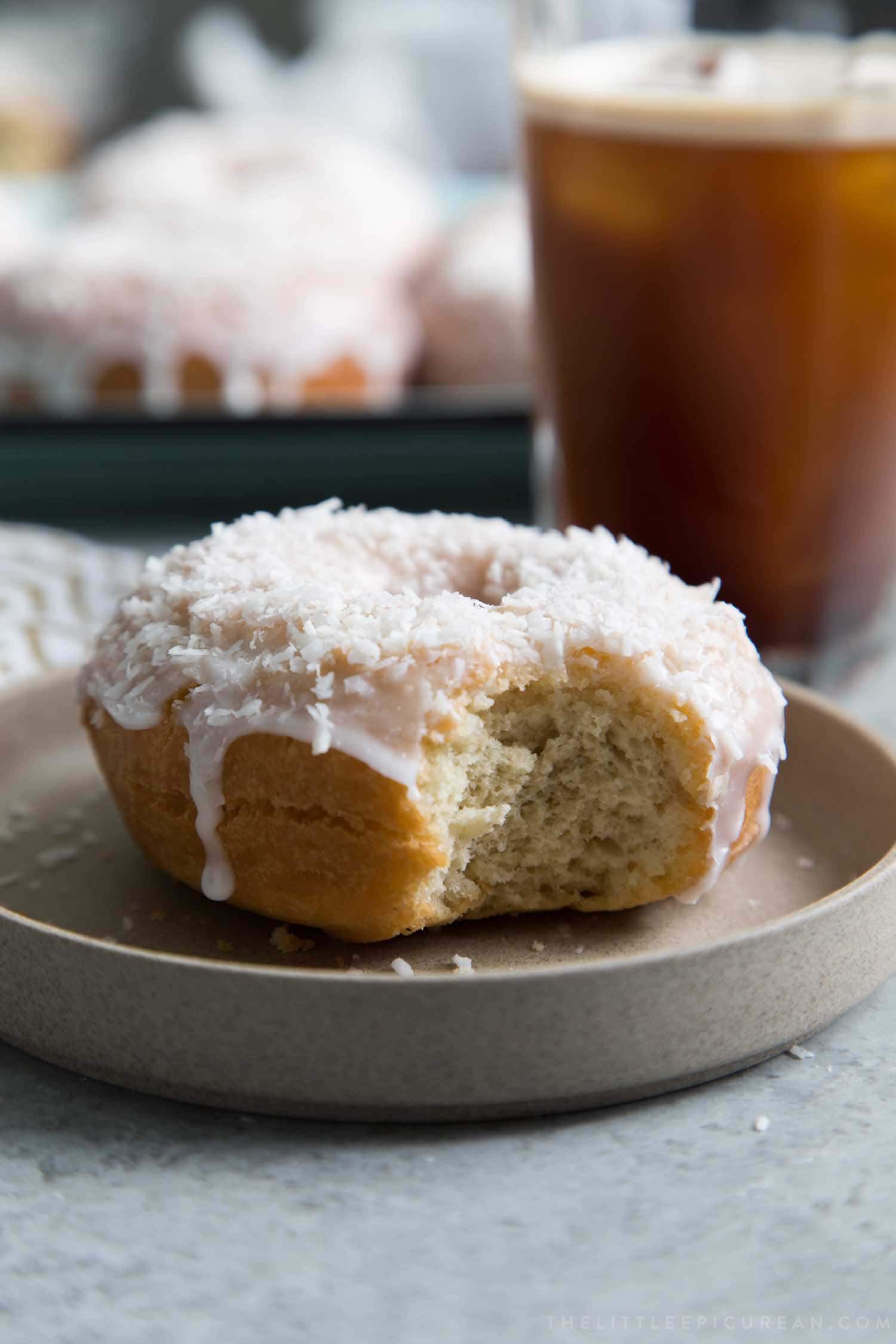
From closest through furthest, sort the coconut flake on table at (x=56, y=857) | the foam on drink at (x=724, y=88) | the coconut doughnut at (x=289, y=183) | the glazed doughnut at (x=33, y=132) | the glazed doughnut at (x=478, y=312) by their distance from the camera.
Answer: the coconut flake on table at (x=56, y=857)
the foam on drink at (x=724, y=88)
the glazed doughnut at (x=478, y=312)
the coconut doughnut at (x=289, y=183)
the glazed doughnut at (x=33, y=132)

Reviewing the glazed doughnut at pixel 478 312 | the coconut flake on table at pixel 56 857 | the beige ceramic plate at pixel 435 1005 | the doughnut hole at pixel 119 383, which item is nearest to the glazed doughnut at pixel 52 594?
the coconut flake on table at pixel 56 857

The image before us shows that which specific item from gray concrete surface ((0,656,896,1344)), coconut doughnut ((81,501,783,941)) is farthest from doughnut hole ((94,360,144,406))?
gray concrete surface ((0,656,896,1344))

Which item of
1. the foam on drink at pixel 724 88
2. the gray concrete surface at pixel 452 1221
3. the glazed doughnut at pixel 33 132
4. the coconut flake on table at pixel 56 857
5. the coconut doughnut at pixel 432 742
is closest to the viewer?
the gray concrete surface at pixel 452 1221

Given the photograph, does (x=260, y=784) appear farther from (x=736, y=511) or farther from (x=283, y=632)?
(x=736, y=511)

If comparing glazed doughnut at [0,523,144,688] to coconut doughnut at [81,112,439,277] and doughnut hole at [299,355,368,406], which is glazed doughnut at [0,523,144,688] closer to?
doughnut hole at [299,355,368,406]

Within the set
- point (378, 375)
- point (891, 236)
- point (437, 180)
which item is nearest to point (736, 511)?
point (891, 236)

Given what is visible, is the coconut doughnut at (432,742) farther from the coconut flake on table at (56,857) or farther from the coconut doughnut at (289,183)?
the coconut doughnut at (289,183)

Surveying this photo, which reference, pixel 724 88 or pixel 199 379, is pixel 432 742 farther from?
pixel 199 379
